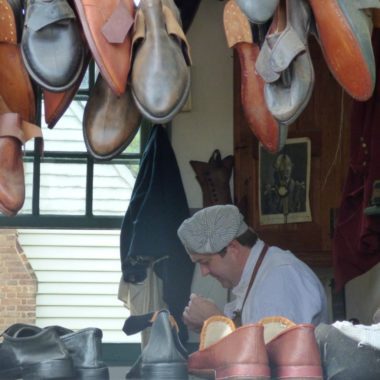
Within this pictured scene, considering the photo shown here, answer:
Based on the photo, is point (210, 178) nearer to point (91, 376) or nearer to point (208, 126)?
point (208, 126)

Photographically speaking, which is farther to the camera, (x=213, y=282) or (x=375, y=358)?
(x=213, y=282)

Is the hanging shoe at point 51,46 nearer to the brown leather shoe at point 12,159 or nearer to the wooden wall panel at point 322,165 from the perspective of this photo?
the brown leather shoe at point 12,159

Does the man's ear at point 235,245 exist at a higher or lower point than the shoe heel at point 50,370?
higher

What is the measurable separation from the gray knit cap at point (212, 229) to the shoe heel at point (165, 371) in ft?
5.88

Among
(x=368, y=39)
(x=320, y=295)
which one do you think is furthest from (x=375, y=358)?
(x=320, y=295)

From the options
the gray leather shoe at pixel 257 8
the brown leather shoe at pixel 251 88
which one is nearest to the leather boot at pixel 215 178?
the brown leather shoe at pixel 251 88

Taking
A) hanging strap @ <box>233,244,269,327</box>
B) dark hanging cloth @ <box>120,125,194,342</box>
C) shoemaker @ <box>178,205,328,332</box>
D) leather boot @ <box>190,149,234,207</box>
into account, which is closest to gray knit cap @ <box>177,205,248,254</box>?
shoemaker @ <box>178,205,328,332</box>

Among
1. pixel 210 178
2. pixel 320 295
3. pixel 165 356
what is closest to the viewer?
pixel 165 356

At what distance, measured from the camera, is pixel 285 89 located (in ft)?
9.57

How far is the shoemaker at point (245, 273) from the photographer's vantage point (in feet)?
15.2

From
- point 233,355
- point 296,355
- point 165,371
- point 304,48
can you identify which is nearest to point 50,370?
point 165,371

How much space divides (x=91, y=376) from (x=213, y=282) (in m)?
3.03

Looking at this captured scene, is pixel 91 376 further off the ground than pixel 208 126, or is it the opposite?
pixel 208 126

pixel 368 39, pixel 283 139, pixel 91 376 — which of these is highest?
pixel 368 39
